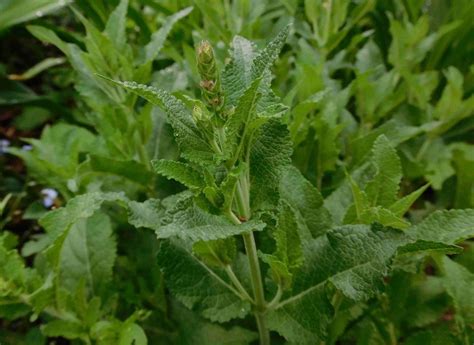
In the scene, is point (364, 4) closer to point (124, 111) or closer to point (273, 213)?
point (124, 111)

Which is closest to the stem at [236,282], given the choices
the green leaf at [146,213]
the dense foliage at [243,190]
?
the dense foliage at [243,190]

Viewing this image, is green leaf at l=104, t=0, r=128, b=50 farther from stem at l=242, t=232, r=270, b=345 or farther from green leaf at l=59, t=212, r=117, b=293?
stem at l=242, t=232, r=270, b=345

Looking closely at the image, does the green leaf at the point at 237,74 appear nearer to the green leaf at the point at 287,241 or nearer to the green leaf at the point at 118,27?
the green leaf at the point at 287,241

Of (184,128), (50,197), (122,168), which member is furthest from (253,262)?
(50,197)

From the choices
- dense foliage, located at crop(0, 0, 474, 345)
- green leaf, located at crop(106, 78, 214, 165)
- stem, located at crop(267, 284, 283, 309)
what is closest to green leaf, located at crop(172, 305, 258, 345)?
dense foliage, located at crop(0, 0, 474, 345)

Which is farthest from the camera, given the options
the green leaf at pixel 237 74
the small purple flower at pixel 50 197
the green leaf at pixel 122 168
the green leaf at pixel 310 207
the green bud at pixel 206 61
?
the small purple flower at pixel 50 197

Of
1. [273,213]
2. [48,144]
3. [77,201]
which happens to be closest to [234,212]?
[273,213]

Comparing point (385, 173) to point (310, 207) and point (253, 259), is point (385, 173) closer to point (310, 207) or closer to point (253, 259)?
point (310, 207)
